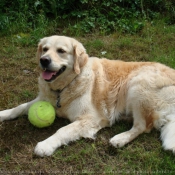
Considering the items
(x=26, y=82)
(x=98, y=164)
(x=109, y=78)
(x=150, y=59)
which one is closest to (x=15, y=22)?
(x=26, y=82)

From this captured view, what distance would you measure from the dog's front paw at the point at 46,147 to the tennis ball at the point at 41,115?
0.28 metres

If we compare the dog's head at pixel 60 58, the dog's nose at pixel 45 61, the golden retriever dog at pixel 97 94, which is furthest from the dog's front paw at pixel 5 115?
the dog's nose at pixel 45 61

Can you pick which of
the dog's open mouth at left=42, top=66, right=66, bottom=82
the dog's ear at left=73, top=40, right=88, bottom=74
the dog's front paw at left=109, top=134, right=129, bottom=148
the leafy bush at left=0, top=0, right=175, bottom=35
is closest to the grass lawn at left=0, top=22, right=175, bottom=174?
the dog's front paw at left=109, top=134, right=129, bottom=148

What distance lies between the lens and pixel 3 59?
555 centimetres

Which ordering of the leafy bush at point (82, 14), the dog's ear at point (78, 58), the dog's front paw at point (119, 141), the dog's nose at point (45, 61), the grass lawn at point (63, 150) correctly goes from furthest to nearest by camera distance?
the leafy bush at point (82, 14), the dog's ear at point (78, 58), the dog's nose at point (45, 61), the dog's front paw at point (119, 141), the grass lawn at point (63, 150)

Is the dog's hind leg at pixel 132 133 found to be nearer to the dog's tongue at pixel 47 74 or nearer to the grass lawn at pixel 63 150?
the grass lawn at pixel 63 150

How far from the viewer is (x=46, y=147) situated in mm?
3209

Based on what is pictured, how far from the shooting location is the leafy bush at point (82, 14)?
6.70 meters

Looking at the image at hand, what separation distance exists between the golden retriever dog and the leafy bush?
294 centimetres

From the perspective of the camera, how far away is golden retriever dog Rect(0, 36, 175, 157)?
3.54 m

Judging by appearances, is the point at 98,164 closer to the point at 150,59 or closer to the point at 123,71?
the point at 123,71

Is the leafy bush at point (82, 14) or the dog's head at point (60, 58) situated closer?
the dog's head at point (60, 58)

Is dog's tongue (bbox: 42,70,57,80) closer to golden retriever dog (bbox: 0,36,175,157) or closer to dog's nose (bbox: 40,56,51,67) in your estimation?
golden retriever dog (bbox: 0,36,175,157)

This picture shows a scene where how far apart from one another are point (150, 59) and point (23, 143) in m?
3.26
